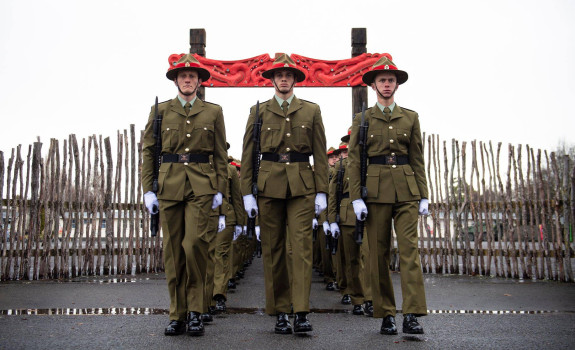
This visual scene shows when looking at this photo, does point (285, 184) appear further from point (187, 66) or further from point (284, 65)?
point (187, 66)

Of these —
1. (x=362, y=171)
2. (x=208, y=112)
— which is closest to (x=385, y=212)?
(x=362, y=171)

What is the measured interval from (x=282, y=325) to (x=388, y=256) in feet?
3.79

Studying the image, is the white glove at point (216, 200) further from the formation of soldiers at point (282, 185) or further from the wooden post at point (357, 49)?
the wooden post at point (357, 49)

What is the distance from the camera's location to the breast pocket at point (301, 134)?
5.35 meters

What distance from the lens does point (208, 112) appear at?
214 inches

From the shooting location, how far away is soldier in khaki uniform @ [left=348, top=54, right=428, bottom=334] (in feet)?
16.8

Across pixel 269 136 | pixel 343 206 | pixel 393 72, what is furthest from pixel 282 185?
pixel 343 206

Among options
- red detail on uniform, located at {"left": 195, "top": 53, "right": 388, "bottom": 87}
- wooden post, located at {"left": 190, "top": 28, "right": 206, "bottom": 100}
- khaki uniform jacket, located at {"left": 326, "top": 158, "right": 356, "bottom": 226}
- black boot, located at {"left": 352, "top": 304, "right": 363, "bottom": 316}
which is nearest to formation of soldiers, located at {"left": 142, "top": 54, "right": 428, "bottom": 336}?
black boot, located at {"left": 352, "top": 304, "right": 363, "bottom": 316}

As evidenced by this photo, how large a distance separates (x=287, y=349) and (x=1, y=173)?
24.2 ft

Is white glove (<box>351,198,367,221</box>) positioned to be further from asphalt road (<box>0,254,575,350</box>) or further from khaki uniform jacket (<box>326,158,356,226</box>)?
khaki uniform jacket (<box>326,158,356,226</box>)

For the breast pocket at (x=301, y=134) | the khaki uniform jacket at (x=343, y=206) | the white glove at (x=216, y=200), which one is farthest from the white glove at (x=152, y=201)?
the khaki uniform jacket at (x=343, y=206)

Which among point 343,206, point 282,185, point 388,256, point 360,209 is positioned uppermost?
point 282,185

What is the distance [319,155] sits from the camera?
5418 mm

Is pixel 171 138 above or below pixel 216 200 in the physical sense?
above
